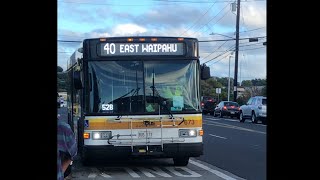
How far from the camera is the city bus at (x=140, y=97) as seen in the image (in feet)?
35.8

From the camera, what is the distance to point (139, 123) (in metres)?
11.0

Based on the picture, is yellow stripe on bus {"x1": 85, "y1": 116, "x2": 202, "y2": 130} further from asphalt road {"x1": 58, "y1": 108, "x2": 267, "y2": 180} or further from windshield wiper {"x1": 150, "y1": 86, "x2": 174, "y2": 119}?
asphalt road {"x1": 58, "y1": 108, "x2": 267, "y2": 180}

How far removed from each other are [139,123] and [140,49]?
5.32 ft

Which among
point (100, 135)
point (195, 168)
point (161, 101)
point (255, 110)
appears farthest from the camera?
point (255, 110)

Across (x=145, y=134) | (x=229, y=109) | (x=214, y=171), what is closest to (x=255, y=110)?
(x=229, y=109)

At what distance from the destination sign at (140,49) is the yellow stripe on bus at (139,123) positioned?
1.43m

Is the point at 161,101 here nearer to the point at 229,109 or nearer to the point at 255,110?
the point at 255,110

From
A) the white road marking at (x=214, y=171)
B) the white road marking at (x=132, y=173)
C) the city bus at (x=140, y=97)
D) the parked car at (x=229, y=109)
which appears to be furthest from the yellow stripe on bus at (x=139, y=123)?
the parked car at (x=229, y=109)

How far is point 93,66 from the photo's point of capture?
1107cm

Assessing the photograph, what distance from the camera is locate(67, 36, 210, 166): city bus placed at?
1092cm

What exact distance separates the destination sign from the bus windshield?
20 cm

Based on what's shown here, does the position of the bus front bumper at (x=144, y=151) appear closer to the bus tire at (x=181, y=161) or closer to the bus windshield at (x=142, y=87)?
the bus windshield at (x=142, y=87)
